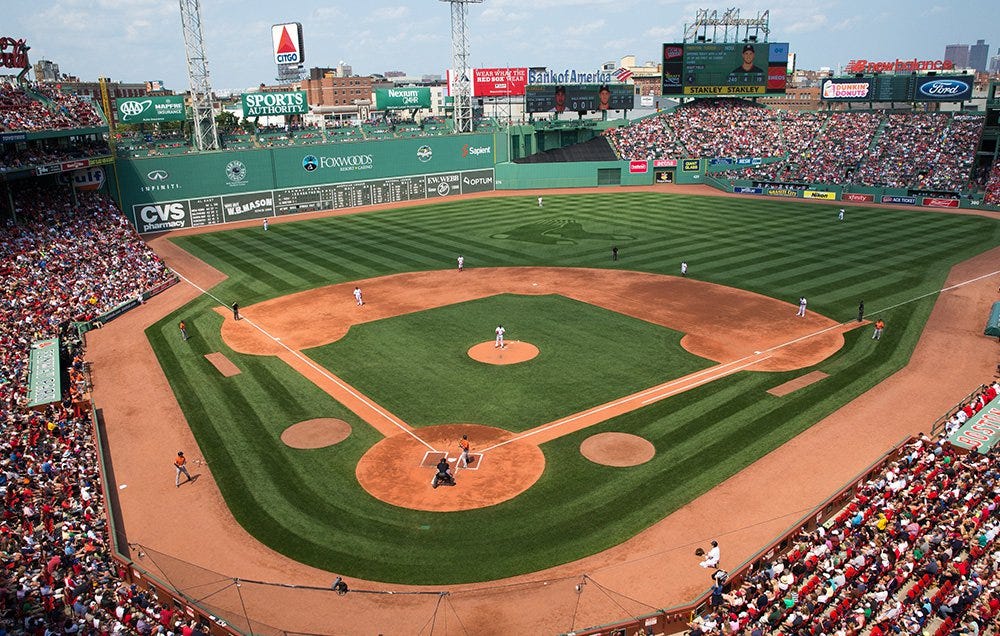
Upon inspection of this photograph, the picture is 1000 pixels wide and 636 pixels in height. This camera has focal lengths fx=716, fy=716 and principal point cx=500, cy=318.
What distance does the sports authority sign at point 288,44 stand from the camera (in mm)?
71312

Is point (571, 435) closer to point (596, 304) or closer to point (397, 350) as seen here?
point (397, 350)

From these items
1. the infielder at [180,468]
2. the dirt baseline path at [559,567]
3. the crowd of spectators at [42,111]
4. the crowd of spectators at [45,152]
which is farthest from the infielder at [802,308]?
the crowd of spectators at [42,111]

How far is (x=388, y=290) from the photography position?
136 ft

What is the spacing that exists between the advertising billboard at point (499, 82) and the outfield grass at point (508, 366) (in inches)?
1929

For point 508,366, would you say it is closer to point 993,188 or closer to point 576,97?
point 993,188

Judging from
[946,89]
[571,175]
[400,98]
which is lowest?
[571,175]

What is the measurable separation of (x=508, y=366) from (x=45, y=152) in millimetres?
37871

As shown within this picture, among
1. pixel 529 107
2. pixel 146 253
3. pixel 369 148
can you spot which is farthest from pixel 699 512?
pixel 529 107

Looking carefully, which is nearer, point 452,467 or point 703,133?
point 452,467

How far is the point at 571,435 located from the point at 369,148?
181 feet

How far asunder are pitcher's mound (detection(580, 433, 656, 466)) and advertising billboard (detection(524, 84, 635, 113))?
65.7 m

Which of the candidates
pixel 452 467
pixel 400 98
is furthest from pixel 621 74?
pixel 452 467

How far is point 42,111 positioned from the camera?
48.5 m

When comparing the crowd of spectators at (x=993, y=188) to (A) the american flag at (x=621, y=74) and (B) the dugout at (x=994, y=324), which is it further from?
(A) the american flag at (x=621, y=74)
